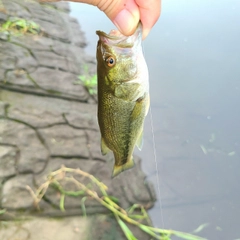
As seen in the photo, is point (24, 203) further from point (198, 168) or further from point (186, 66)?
point (186, 66)

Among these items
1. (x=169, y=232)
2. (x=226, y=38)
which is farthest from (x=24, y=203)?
(x=226, y=38)

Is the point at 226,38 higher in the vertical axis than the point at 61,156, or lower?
higher

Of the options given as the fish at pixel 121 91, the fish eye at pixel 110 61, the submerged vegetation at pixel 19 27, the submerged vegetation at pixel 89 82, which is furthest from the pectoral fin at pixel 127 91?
the submerged vegetation at pixel 19 27

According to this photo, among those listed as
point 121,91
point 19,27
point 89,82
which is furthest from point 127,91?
point 19,27

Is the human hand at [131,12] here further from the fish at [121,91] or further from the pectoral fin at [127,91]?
the pectoral fin at [127,91]

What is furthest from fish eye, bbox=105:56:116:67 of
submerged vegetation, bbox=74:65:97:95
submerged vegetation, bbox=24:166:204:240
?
submerged vegetation, bbox=74:65:97:95
